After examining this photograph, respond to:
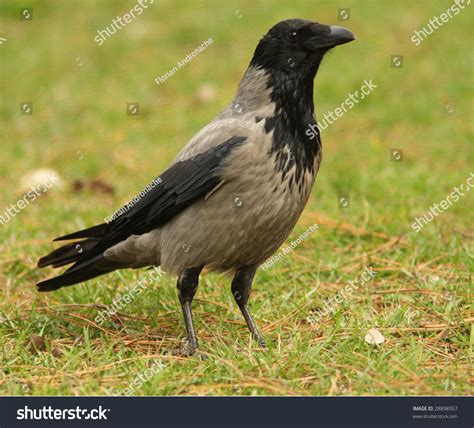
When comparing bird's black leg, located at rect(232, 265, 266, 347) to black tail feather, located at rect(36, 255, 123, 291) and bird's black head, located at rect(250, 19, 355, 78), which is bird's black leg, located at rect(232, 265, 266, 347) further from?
bird's black head, located at rect(250, 19, 355, 78)

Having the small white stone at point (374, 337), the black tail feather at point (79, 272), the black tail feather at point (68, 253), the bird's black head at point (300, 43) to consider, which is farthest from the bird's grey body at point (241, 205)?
the small white stone at point (374, 337)

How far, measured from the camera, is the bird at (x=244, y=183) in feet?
13.8

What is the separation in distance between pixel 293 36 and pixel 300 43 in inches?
2.1

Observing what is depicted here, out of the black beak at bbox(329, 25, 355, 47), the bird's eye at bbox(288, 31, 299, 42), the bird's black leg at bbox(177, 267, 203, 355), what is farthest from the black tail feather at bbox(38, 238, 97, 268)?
the black beak at bbox(329, 25, 355, 47)

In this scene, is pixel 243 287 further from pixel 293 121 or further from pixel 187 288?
pixel 293 121

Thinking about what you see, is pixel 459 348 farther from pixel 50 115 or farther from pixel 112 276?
pixel 50 115

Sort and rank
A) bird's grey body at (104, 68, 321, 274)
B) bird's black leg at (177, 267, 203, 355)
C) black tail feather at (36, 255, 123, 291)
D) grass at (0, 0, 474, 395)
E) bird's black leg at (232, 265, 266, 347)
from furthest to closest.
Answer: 1. black tail feather at (36, 255, 123, 291)
2. bird's black leg at (232, 265, 266, 347)
3. bird's black leg at (177, 267, 203, 355)
4. bird's grey body at (104, 68, 321, 274)
5. grass at (0, 0, 474, 395)

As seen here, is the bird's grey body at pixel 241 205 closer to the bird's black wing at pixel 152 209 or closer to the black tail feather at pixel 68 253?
the bird's black wing at pixel 152 209

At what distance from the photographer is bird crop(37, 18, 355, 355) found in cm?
421

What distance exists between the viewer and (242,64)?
10.5 m

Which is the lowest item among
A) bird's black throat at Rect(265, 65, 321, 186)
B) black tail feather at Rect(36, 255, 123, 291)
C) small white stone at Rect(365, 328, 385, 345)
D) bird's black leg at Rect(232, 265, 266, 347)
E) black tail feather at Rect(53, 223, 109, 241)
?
small white stone at Rect(365, 328, 385, 345)

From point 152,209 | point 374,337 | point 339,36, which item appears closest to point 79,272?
point 152,209

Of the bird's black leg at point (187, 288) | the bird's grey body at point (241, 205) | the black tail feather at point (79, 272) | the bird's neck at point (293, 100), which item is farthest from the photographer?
the black tail feather at point (79, 272)

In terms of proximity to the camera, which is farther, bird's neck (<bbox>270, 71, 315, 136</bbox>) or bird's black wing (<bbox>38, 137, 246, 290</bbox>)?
bird's neck (<bbox>270, 71, 315, 136</bbox>)
